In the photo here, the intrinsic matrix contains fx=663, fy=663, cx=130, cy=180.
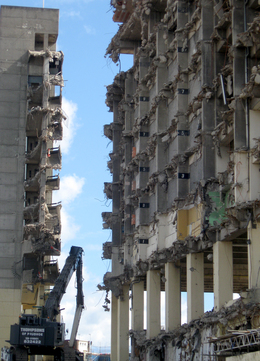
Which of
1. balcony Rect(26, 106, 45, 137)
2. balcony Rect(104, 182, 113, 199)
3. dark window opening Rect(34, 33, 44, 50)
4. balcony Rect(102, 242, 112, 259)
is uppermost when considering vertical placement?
dark window opening Rect(34, 33, 44, 50)

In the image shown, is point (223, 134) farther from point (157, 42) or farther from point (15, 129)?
point (15, 129)

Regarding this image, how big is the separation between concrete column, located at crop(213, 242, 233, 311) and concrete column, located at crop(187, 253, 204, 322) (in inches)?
173

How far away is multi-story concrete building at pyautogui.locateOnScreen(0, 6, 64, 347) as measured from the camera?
74188 millimetres

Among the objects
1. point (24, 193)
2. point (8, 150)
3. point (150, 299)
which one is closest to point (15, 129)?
point (8, 150)

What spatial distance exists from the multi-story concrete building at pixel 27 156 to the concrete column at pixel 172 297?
29321 millimetres

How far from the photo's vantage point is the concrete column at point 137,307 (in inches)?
2124

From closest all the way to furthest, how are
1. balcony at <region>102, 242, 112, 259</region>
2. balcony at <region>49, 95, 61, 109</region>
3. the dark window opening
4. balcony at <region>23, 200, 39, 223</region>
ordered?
balcony at <region>102, 242, 112, 259</region>, balcony at <region>23, 200, 39, 223</region>, balcony at <region>49, 95, 61, 109</region>, the dark window opening

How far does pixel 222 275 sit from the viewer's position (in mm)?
34656

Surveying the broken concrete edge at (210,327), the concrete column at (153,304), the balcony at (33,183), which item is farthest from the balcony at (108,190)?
the broken concrete edge at (210,327)

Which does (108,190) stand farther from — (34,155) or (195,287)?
(195,287)

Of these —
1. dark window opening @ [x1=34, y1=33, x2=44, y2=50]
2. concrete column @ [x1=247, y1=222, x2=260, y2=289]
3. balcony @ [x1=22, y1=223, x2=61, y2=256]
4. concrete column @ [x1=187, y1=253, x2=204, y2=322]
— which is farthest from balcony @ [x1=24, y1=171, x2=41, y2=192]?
concrete column @ [x1=247, y1=222, x2=260, y2=289]

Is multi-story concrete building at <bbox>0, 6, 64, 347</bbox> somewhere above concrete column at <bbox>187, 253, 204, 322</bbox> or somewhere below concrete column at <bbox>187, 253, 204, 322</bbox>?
above

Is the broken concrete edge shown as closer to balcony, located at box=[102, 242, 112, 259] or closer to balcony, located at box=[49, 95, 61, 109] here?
balcony, located at box=[102, 242, 112, 259]

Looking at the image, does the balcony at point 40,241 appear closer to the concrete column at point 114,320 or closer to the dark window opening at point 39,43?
the concrete column at point 114,320
